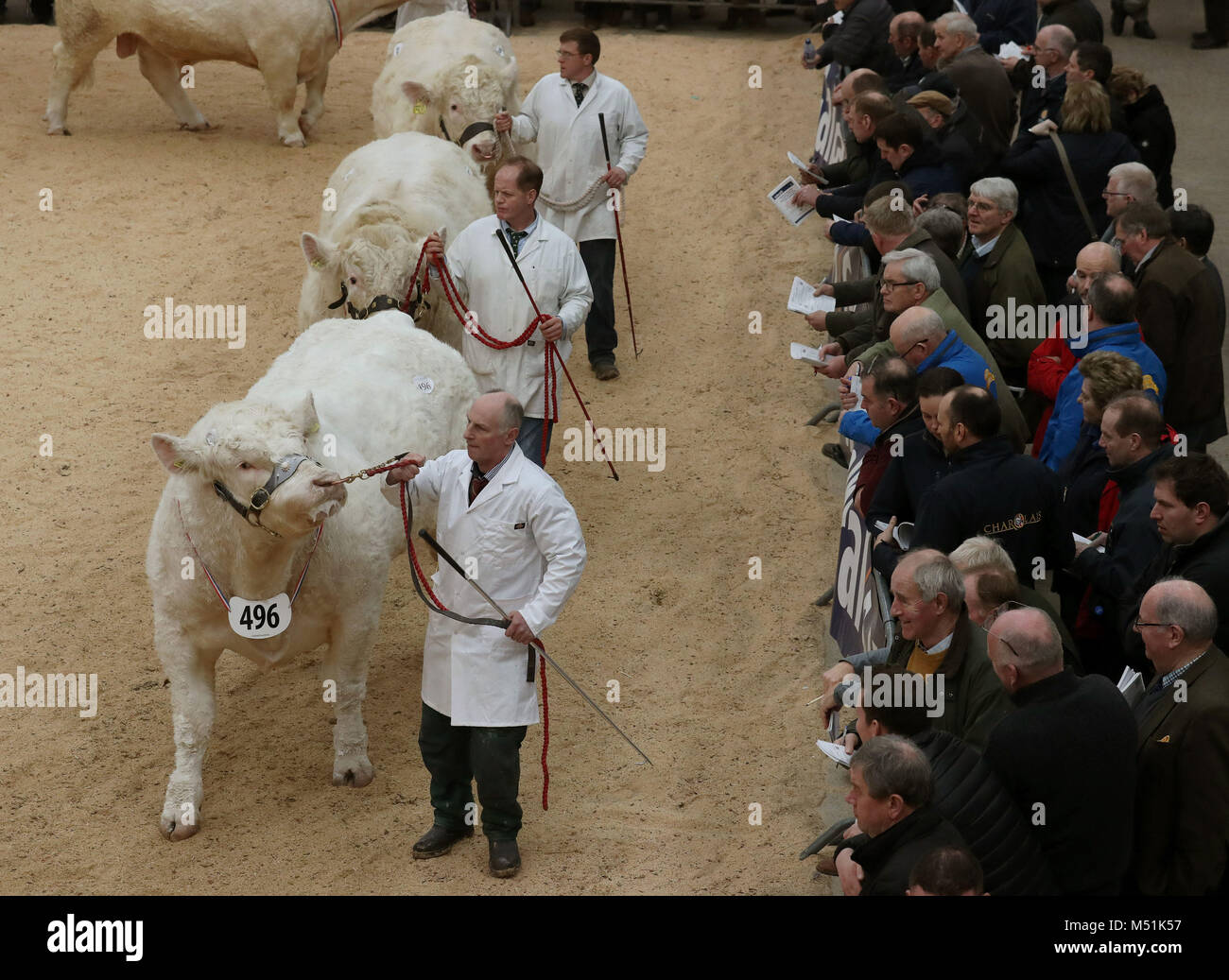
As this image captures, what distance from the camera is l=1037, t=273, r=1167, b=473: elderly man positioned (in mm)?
7320

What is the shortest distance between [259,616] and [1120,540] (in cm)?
369

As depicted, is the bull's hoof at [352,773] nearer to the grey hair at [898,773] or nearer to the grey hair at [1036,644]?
the grey hair at [898,773]

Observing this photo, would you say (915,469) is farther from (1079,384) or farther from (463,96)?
(463,96)

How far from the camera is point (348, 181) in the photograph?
414 inches

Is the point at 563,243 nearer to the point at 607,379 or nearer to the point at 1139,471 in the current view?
the point at 607,379

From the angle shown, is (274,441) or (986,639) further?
(274,441)

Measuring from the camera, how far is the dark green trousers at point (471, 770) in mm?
6387

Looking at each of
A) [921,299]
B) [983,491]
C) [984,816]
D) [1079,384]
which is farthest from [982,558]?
[921,299]

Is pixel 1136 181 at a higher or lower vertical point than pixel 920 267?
higher

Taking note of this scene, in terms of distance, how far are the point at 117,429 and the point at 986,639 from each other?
690 cm

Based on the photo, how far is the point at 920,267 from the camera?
7473mm

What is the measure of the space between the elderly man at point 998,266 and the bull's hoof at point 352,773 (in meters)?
4.17
